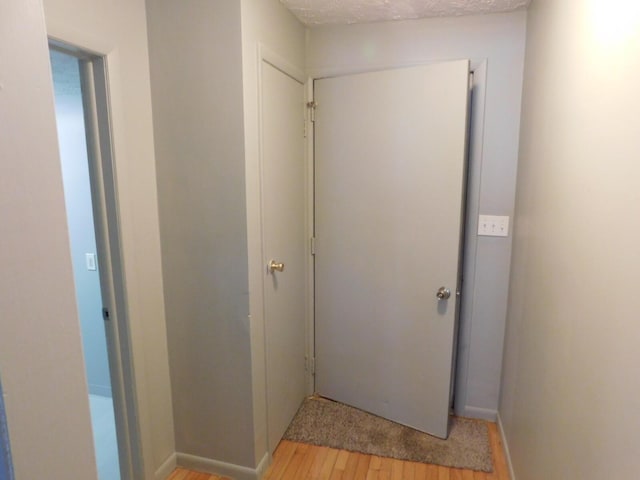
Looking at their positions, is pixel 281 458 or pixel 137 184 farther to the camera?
pixel 281 458

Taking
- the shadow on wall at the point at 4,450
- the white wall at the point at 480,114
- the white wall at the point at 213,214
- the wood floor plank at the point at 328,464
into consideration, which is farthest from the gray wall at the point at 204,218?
the shadow on wall at the point at 4,450

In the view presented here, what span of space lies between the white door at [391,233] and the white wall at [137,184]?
0.96m

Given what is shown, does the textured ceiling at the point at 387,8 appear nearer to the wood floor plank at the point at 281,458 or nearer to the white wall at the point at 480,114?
the white wall at the point at 480,114

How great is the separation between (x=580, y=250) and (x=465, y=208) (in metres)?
1.08

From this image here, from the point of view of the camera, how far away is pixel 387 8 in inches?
77.2

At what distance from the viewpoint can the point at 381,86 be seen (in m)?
2.10

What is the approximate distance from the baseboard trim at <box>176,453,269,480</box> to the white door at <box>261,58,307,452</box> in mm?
146

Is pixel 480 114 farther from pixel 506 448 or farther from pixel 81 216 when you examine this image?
pixel 81 216

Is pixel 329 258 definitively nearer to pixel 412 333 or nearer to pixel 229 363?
pixel 412 333

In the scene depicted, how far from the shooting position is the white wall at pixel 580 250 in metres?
0.88

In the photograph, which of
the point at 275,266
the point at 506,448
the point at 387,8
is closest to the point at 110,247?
the point at 275,266

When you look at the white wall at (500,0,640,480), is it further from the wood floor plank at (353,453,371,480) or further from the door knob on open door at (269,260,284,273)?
the door knob on open door at (269,260,284,273)

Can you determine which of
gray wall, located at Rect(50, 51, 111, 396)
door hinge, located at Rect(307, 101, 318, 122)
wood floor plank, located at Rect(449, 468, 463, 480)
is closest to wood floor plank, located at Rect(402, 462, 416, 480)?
wood floor plank, located at Rect(449, 468, 463, 480)

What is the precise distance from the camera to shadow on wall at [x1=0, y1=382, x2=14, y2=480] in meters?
0.54
